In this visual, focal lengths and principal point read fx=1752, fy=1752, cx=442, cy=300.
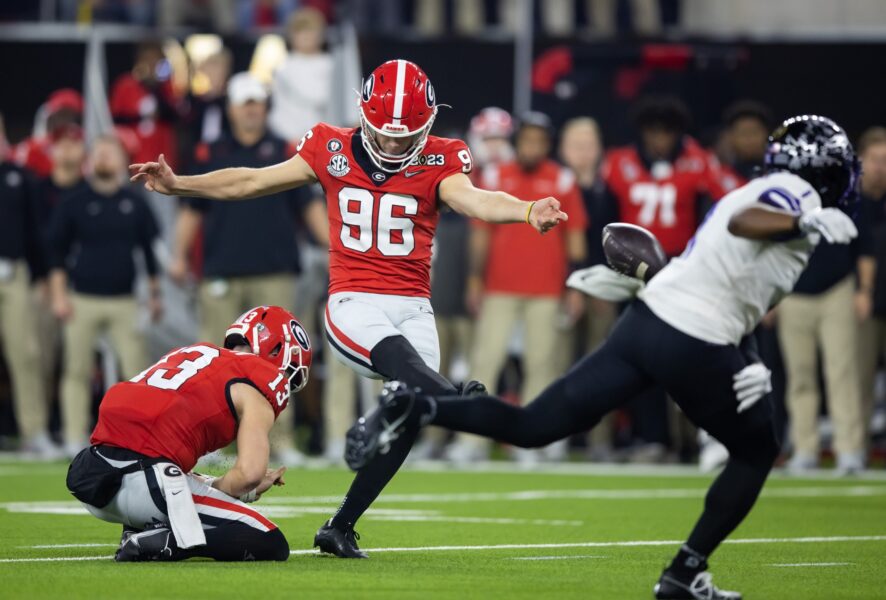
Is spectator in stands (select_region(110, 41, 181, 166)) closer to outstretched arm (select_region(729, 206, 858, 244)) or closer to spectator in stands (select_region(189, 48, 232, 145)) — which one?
spectator in stands (select_region(189, 48, 232, 145))

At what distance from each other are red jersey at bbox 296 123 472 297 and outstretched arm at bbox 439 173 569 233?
0.30 feet

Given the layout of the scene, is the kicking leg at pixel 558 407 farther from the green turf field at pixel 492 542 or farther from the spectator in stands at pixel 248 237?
the spectator in stands at pixel 248 237

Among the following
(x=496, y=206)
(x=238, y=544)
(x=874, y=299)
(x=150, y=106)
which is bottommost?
(x=874, y=299)

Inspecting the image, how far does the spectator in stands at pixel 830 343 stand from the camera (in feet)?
41.1

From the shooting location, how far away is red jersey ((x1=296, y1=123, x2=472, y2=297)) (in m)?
7.36

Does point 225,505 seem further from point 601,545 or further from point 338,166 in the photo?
point 601,545

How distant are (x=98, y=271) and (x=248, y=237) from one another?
4.09 ft

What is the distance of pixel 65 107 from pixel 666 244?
5.02 metres

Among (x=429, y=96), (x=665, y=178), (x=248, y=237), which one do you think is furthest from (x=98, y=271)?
(x=429, y=96)

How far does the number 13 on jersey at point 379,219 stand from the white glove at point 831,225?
2.07m

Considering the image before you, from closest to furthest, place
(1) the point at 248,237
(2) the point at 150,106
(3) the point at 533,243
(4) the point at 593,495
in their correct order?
1. (4) the point at 593,495
2. (1) the point at 248,237
3. (3) the point at 533,243
4. (2) the point at 150,106

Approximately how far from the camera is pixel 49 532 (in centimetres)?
798

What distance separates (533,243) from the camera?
13344 millimetres

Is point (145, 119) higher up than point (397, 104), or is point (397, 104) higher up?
point (397, 104)
